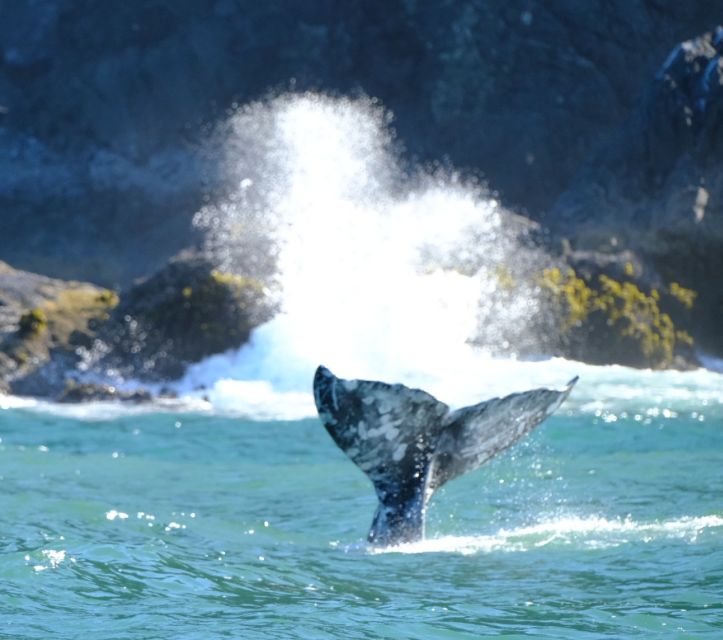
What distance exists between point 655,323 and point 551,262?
1960mm

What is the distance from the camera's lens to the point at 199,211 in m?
39.6

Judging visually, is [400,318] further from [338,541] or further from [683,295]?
[338,541]

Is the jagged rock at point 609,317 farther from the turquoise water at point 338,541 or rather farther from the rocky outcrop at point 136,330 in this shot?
the turquoise water at point 338,541

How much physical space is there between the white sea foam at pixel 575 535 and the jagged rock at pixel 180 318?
11.1 metres

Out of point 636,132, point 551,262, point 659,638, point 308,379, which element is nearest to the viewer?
point 659,638

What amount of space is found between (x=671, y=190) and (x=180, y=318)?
10.9 meters

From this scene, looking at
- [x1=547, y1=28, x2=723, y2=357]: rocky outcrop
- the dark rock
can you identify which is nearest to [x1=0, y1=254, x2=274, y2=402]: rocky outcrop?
the dark rock

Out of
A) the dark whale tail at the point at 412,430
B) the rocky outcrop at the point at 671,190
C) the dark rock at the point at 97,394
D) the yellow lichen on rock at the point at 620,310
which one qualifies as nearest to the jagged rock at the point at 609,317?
the yellow lichen on rock at the point at 620,310

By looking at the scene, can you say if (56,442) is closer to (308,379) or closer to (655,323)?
(308,379)

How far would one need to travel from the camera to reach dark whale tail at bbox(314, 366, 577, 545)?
25.8 feet

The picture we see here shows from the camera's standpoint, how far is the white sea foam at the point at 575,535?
350 inches

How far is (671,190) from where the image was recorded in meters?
26.8

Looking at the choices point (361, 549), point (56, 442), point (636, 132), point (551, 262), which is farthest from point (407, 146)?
point (361, 549)

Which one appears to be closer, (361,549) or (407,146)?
(361,549)
